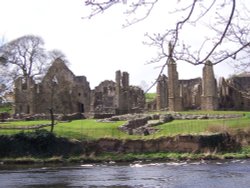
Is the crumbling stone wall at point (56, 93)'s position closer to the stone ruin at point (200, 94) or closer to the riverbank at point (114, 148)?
the stone ruin at point (200, 94)

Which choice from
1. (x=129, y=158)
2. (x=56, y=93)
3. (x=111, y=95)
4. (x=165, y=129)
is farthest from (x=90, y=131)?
(x=111, y=95)

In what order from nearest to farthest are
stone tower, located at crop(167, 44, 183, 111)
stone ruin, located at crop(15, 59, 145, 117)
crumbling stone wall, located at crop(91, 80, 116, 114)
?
stone tower, located at crop(167, 44, 183, 111), crumbling stone wall, located at crop(91, 80, 116, 114), stone ruin, located at crop(15, 59, 145, 117)

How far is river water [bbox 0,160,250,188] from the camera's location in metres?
30.8

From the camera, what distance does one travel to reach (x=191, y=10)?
8.10 meters

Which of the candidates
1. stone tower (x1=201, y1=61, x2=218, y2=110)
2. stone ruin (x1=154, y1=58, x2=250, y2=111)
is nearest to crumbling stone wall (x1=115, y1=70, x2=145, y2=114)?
stone ruin (x1=154, y1=58, x2=250, y2=111)

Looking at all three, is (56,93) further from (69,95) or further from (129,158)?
(129,158)

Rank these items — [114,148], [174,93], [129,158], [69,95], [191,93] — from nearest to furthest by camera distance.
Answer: [129,158] → [114,148] → [174,93] → [191,93] → [69,95]

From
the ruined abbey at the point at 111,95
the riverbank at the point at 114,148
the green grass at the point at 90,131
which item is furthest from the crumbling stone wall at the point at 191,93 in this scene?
the riverbank at the point at 114,148

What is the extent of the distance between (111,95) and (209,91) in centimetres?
1959

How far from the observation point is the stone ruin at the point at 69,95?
8756 centimetres

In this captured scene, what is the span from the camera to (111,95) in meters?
92.2

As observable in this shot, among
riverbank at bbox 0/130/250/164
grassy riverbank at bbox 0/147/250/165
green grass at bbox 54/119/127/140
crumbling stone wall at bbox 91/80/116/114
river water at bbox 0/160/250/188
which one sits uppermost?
crumbling stone wall at bbox 91/80/116/114

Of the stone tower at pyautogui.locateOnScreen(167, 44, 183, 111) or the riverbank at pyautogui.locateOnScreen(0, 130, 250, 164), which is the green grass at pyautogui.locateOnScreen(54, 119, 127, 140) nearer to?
the riverbank at pyautogui.locateOnScreen(0, 130, 250, 164)

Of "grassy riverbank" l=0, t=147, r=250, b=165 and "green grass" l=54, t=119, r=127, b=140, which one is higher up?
"green grass" l=54, t=119, r=127, b=140
